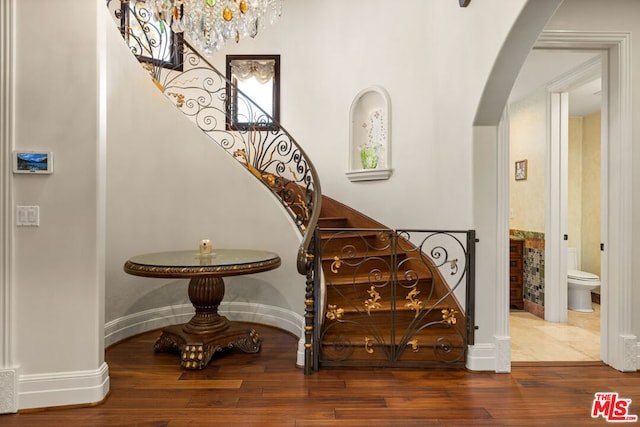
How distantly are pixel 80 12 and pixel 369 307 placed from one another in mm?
2837

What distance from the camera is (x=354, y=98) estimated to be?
202 inches

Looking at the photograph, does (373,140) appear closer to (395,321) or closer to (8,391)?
(395,321)

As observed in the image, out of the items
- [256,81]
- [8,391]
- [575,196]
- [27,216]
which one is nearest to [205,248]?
[27,216]

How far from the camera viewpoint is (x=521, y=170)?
5.19m

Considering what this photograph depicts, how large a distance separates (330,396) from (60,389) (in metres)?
1.70

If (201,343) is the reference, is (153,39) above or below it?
above

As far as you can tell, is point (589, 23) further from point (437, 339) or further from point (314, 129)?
point (314, 129)

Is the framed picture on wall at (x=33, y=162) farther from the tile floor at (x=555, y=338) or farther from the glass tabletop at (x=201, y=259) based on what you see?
the tile floor at (x=555, y=338)

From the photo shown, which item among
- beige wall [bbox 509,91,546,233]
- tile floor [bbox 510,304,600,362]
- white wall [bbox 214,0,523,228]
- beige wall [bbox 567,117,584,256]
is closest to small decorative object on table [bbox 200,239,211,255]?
white wall [bbox 214,0,523,228]

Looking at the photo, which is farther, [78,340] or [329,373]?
[329,373]

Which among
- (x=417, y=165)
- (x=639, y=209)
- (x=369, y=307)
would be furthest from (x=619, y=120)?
(x=369, y=307)

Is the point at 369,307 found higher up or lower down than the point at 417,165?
lower down

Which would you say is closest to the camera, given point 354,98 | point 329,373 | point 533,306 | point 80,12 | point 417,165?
point 80,12

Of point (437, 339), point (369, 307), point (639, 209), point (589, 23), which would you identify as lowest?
point (437, 339)
